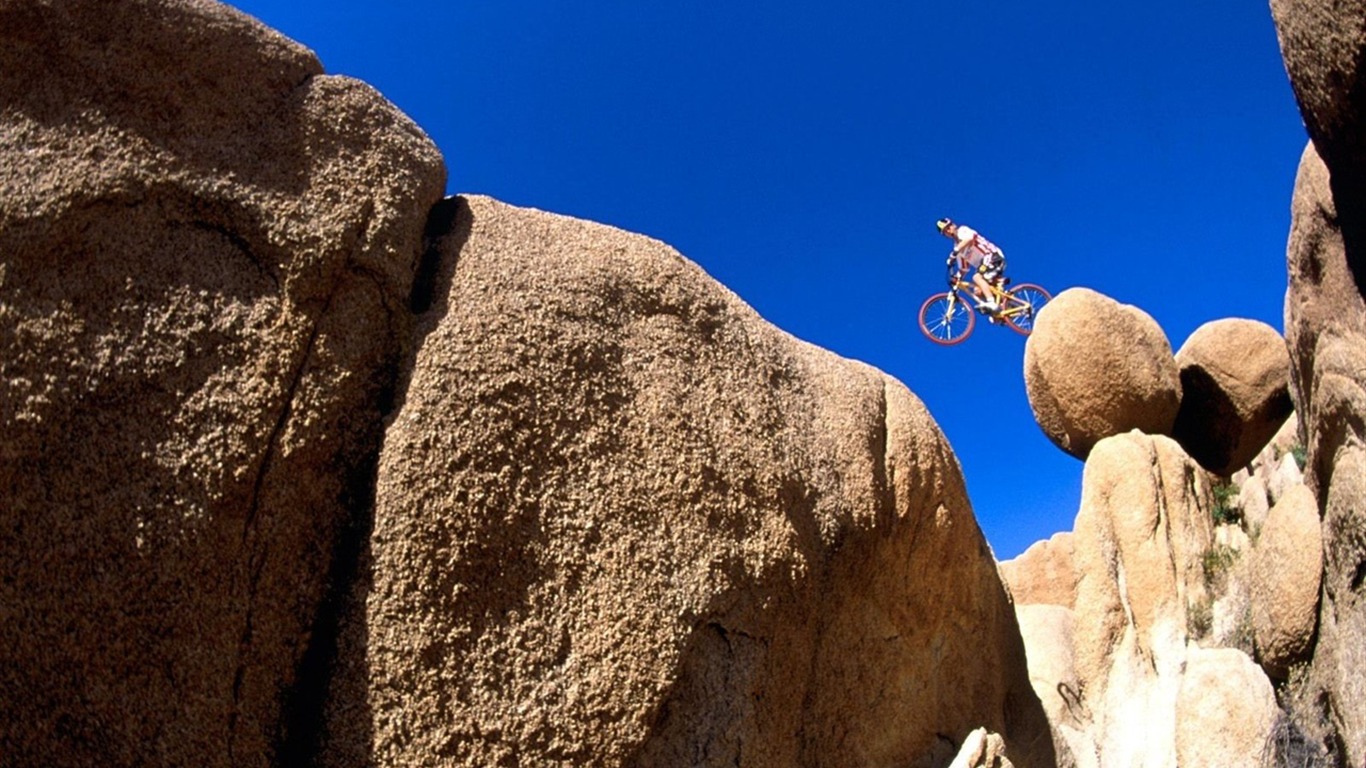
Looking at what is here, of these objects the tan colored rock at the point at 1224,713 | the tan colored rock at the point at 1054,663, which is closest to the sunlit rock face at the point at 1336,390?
the tan colored rock at the point at 1224,713

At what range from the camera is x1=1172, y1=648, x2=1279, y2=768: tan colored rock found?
602 cm

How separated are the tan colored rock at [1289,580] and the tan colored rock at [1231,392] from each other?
3.21 metres

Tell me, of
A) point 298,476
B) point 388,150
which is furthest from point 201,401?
point 388,150

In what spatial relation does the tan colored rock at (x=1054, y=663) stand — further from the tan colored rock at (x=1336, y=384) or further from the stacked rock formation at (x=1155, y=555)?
the tan colored rock at (x=1336, y=384)

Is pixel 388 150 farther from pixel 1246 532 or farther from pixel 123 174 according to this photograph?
pixel 1246 532

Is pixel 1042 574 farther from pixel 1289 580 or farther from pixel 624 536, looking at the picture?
pixel 624 536

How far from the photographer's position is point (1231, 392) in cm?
959

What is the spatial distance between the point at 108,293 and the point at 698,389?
1575mm

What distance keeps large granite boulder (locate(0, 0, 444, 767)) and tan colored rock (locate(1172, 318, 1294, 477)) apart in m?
8.69

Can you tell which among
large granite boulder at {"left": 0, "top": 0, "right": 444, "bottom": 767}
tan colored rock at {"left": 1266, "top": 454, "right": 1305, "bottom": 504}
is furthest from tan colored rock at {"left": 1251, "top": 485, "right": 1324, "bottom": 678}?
large granite boulder at {"left": 0, "top": 0, "right": 444, "bottom": 767}

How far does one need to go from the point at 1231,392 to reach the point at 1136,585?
2788 mm

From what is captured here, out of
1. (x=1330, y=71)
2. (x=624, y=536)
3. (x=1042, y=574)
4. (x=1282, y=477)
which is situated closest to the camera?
(x=624, y=536)

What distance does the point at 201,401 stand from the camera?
7.55 ft

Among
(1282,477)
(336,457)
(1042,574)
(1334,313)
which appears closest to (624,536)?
(336,457)
